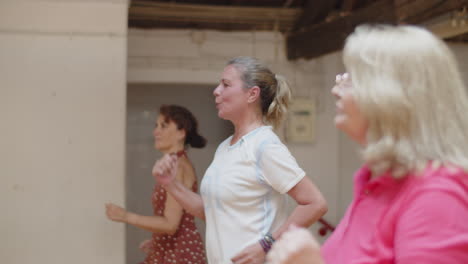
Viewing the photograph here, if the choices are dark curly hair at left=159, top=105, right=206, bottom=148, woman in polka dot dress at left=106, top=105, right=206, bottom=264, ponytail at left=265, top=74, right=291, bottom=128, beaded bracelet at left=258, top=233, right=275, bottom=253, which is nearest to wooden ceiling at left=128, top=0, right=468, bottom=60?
dark curly hair at left=159, top=105, right=206, bottom=148

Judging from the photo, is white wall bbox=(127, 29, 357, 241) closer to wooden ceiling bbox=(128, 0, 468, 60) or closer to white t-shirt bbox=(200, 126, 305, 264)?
wooden ceiling bbox=(128, 0, 468, 60)

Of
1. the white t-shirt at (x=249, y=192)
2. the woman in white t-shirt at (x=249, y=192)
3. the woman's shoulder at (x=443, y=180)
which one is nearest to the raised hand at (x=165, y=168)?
the woman in white t-shirt at (x=249, y=192)

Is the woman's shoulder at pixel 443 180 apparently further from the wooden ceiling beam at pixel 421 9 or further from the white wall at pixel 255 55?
the white wall at pixel 255 55

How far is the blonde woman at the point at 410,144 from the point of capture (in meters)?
0.81

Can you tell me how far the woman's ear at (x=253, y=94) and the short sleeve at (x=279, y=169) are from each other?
0.25 metres

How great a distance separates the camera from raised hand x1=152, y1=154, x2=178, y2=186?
1750mm

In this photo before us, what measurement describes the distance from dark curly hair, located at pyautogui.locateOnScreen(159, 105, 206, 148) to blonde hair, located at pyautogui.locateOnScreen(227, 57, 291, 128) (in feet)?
2.73

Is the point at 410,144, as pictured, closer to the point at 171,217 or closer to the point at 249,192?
the point at 249,192

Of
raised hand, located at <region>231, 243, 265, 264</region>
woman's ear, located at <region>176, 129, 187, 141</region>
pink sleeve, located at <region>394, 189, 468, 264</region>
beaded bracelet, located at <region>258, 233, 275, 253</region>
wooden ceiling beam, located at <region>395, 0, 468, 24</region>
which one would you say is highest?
wooden ceiling beam, located at <region>395, 0, 468, 24</region>

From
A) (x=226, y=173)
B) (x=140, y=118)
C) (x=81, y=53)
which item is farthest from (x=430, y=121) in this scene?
(x=140, y=118)

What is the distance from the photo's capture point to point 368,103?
89cm

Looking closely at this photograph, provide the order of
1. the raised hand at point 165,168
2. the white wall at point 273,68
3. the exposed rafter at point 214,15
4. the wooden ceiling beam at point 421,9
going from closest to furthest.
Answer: the raised hand at point 165,168 < the wooden ceiling beam at point 421,9 < the exposed rafter at point 214,15 < the white wall at point 273,68

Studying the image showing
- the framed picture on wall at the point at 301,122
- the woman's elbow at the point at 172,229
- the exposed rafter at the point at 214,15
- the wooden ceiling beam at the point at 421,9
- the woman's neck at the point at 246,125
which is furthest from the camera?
the framed picture on wall at the point at 301,122

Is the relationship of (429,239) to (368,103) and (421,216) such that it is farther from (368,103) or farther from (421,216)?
(368,103)
